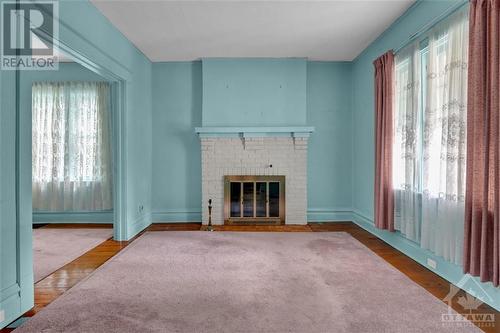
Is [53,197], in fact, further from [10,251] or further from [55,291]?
[10,251]

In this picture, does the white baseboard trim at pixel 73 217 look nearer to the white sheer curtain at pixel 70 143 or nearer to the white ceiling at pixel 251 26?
the white sheer curtain at pixel 70 143

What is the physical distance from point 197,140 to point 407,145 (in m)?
3.44

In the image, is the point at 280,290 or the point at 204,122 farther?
the point at 204,122

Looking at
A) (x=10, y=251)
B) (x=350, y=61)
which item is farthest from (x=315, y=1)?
(x=10, y=251)

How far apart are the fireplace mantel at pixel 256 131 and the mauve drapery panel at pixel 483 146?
2.98 meters

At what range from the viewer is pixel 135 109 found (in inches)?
189

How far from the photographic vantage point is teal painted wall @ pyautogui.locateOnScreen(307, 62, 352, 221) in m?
5.70

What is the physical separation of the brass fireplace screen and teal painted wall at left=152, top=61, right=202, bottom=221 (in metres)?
0.61

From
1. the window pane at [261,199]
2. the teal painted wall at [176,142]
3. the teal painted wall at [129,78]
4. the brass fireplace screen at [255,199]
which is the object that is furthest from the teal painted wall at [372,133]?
the teal painted wall at [129,78]

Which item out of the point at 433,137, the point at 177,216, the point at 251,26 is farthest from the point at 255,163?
the point at 433,137

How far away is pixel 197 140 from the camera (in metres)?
5.65

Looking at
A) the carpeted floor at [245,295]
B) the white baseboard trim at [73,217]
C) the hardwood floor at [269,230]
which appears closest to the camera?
the carpeted floor at [245,295]

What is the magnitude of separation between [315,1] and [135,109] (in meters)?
A: 2.98

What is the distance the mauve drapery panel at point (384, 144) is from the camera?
3.89 m
